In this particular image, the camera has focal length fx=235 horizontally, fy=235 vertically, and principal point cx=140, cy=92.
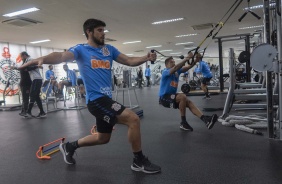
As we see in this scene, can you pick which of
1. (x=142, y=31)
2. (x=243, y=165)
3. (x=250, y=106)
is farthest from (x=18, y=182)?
(x=142, y=31)

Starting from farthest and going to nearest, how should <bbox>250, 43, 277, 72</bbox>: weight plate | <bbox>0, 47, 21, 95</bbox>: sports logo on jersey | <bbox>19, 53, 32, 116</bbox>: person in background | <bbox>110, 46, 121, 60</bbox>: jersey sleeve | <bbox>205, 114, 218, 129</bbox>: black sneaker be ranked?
<bbox>0, 47, 21, 95</bbox>: sports logo on jersey → <bbox>19, 53, 32, 116</bbox>: person in background → <bbox>205, 114, 218, 129</bbox>: black sneaker → <bbox>250, 43, 277, 72</bbox>: weight plate → <bbox>110, 46, 121, 60</bbox>: jersey sleeve

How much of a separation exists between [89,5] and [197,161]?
16.8 feet

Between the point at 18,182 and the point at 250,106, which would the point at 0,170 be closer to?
the point at 18,182

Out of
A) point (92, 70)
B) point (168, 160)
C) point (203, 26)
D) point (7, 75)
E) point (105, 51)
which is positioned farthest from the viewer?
point (7, 75)

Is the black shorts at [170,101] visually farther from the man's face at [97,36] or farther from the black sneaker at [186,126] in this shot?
the man's face at [97,36]

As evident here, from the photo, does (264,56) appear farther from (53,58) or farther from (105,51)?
(53,58)

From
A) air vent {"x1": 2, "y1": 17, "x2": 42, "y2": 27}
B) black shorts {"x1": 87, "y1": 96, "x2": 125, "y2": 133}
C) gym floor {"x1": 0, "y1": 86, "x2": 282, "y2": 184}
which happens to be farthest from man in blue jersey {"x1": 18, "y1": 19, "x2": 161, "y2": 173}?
air vent {"x1": 2, "y1": 17, "x2": 42, "y2": 27}

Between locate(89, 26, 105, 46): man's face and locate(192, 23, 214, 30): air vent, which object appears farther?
locate(192, 23, 214, 30): air vent

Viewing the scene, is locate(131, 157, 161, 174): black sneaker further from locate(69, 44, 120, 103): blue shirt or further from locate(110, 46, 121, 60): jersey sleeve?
locate(110, 46, 121, 60): jersey sleeve

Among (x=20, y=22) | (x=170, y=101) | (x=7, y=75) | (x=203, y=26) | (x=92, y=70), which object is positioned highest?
(x=203, y=26)

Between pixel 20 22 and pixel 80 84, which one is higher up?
pixel 20 22

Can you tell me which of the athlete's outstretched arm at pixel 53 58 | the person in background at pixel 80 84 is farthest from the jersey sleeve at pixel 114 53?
the person in background at pixel 80 84

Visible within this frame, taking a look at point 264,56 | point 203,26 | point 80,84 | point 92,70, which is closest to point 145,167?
point 92,70

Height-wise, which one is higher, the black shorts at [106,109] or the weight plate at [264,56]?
the weight plate at [264,56]
